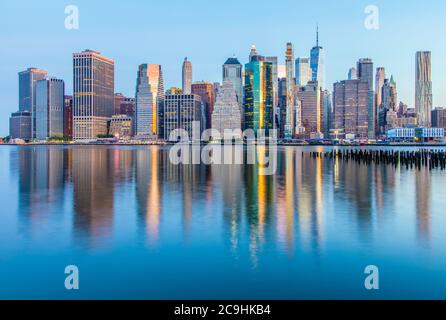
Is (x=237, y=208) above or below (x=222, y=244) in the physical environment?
above

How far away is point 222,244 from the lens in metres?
18.7

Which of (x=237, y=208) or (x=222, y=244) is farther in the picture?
(x=237, y=208)

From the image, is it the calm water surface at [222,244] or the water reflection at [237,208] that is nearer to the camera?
the calm water surface at [222,244]

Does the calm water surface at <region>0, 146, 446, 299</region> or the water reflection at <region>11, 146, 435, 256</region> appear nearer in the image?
the calm water surface at <region>0, 146, 446, 299</region>

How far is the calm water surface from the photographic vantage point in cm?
1395

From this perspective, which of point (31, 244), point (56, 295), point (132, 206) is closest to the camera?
point (56, 295)

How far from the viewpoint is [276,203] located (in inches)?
1164

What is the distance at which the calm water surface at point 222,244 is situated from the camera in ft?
45.8
